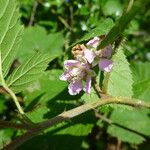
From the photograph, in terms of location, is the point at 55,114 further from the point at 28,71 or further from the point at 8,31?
the point at 8,31

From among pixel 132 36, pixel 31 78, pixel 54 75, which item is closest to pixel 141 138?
pixel 54 75

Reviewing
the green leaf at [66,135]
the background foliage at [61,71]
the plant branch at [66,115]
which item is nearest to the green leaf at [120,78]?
the background foliage at [61,71]

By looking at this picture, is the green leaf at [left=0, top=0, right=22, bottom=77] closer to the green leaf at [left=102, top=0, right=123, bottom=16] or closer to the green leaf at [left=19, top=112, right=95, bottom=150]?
the green leaf at [left=19, top=112, right=95, bottom=150]

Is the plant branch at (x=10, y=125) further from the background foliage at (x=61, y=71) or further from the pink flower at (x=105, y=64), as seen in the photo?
the pink flower at (x=105, y=64)

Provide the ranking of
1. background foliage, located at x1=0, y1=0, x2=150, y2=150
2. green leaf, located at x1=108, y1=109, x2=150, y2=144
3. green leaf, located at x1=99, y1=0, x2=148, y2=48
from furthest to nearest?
1. green leaf, located at x1=108, y1=109, x2=150, y2=144
2. background foliage, located at x1=0, y1=0, x2=150, y2=150
3. green leaf, located at x1=99, y1=0, x2=148, y2=48

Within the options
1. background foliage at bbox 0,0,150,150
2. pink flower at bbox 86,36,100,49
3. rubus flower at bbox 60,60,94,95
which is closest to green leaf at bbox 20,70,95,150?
background foliage at bbox 0,0,150,150

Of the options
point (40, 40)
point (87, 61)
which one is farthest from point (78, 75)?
point (40, 40)

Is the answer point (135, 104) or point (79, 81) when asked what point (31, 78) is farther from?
point (135, 104)
